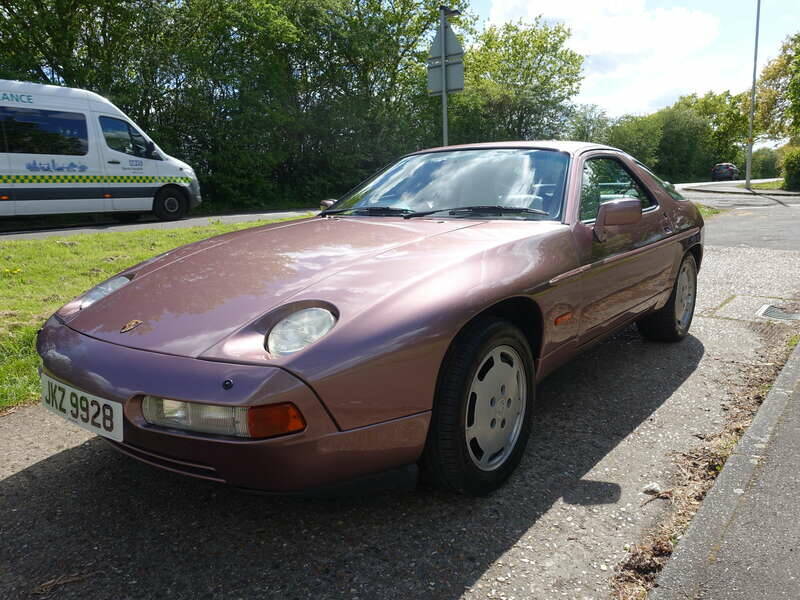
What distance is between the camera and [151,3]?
16281mm

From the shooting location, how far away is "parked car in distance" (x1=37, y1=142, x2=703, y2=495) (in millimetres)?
1847

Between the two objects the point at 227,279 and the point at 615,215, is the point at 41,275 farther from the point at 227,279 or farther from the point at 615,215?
the point at 615,215

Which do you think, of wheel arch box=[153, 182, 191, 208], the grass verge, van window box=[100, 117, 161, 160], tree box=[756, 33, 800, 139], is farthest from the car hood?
tree box=[756, 33, 800, 139]

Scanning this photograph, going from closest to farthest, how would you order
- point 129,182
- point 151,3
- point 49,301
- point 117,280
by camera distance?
point 117,280
point 49,301
point 129,182
point 151,3

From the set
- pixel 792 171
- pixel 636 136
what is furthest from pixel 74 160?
pixel 636 136

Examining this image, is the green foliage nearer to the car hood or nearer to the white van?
the white van

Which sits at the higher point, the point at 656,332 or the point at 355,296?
the point at 355,296

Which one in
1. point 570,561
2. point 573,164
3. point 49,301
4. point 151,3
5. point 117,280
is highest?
point 151,3

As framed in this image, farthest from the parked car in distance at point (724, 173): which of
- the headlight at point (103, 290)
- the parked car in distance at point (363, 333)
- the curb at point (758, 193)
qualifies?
the headlight at point (103, 290)

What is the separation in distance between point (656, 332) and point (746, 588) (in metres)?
2.56

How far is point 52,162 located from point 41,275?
21.0ft

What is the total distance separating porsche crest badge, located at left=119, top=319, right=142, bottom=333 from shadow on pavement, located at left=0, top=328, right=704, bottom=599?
613 mm

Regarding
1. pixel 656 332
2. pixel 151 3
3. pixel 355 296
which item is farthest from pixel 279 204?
pixel 355 296

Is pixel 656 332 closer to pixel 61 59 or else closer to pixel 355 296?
pixel 355 296
